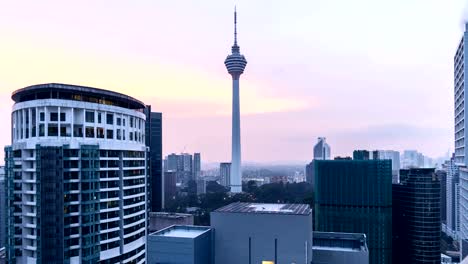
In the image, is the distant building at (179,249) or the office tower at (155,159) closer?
the distant building at (179,249)

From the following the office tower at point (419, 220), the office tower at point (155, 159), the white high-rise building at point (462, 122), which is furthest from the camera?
the office tower at point (155, 159)

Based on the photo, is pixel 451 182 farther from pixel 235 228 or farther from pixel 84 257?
pixel 84 257

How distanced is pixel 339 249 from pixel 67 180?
38.6 m

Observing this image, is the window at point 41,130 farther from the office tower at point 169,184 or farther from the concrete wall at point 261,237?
the office tower at point 169,184

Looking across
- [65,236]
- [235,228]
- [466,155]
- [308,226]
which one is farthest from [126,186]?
[466,155]

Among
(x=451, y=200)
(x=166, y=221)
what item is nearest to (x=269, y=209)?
(x=166, y=221)

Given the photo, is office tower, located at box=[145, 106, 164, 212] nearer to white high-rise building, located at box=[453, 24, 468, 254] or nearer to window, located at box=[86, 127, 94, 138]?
window, located at box=[86, 127, 94, 138]

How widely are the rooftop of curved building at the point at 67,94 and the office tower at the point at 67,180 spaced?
0.14 m

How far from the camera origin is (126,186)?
2263 inches

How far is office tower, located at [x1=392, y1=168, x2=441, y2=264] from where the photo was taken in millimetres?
71500

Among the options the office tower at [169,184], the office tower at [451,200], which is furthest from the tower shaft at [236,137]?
the office tower at [451,200]

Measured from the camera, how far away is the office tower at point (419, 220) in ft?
235

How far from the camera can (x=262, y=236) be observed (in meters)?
37.7

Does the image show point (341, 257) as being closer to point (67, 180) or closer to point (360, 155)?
point (67, 180)
